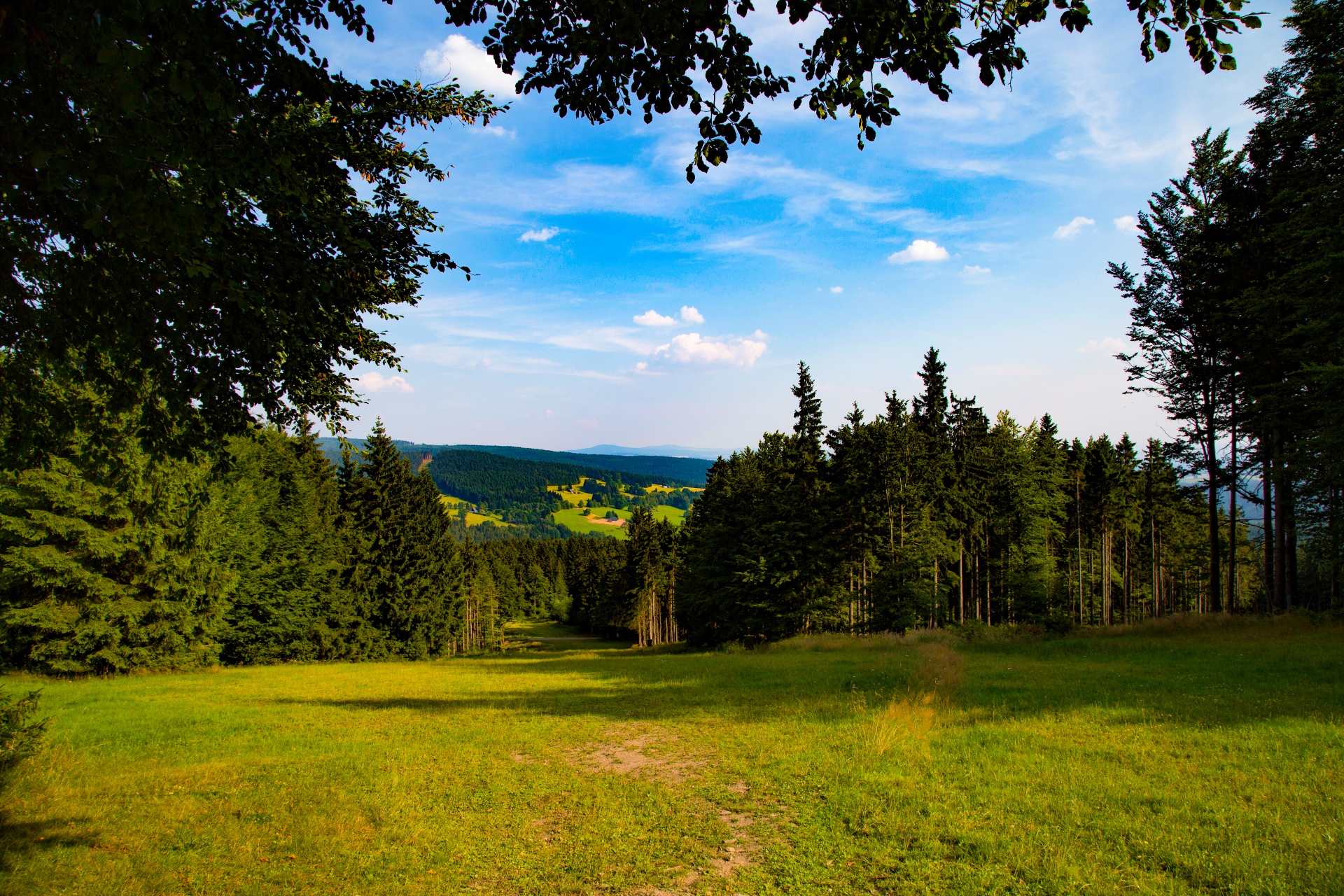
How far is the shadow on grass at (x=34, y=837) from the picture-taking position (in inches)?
212

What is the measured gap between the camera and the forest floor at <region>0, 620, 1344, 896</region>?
5195mm

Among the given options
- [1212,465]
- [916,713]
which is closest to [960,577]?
[1212,465]

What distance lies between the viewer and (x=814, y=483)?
111 ft

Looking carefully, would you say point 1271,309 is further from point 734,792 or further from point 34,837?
point 34,837

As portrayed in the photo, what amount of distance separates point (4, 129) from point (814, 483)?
3260cm

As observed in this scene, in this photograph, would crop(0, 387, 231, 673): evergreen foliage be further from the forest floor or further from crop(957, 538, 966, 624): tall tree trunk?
crop(957, 538, 966, 624): tall tree trunk

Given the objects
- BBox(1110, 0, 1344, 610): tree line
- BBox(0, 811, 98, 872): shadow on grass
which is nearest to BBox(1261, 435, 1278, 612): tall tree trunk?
BBox(1110, 0, 1344, 610): tree line

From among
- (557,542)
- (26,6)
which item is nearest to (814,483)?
(26,6)

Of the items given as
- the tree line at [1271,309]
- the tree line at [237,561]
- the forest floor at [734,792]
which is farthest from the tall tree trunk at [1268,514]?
the tree line at [237,561]

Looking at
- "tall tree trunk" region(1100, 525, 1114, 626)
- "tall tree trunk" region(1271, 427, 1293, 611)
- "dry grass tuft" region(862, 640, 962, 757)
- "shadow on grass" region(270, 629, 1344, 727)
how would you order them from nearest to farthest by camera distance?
"dry grass tuft" region(862, 640, 962, 757) → "shadow on grass" region(270, 629, 1344, 727) → "tall tree trunk" region(1271, 427, 1293, 611) → "tall tree trunk" region(1100, 525, 1114, 626)

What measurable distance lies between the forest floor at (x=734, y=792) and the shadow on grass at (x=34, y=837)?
3 centimetres

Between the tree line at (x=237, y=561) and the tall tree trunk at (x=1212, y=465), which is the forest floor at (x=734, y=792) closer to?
the tree line at (x=237, y=561)

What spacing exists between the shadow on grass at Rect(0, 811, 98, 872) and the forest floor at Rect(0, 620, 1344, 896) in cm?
3

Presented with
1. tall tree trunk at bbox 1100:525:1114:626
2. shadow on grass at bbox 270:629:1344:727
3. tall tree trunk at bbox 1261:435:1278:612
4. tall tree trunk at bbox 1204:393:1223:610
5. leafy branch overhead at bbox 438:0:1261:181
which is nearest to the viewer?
leafy branch overhead at bbox 438:0:1261:181
